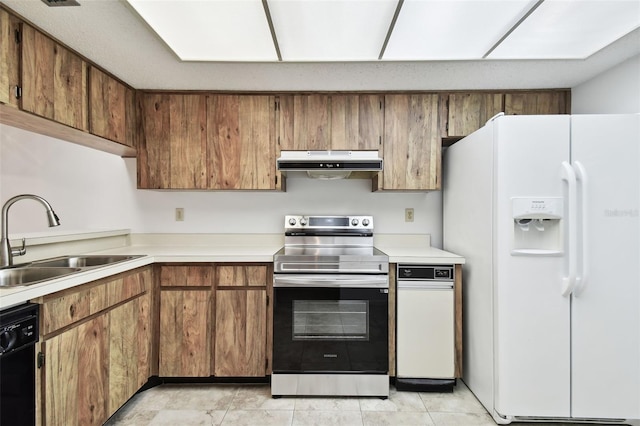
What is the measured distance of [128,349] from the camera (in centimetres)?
188

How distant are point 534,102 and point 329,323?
2319 millimetres

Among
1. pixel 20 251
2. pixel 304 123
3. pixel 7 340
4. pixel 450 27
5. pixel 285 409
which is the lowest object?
pixel 285 409

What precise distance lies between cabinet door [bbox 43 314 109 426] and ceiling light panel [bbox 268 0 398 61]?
5.98 ft

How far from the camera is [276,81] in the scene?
2.26 meters

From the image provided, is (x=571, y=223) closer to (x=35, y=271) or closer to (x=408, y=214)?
(x=408, y=214)

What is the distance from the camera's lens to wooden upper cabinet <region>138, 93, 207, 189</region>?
8.05ft

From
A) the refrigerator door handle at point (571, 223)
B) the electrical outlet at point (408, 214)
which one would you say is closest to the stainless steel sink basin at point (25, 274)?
the electrical outlet at point (408, 214)

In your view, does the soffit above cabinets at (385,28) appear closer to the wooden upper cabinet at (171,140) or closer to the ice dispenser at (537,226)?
the wooden upper cabinet at (171,140)

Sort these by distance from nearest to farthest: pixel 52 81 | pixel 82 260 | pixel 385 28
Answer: pixel 385 28 → pixel 52 81 → pixel 82 260

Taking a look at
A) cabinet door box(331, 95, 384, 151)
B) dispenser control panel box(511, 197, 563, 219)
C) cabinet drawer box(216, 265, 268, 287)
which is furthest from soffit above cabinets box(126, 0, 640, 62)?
cabinet drawer box(216, 265, 268, 287)

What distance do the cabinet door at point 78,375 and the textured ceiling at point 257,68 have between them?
5.05 feet

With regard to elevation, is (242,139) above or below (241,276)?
above

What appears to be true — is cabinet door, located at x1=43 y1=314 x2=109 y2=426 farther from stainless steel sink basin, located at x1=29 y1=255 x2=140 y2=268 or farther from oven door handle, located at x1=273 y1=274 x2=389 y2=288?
oven door handle, located at x1=273 y1=274 x2=389 y2=288

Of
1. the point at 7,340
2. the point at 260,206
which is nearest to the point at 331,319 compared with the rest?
the point at 260,206
